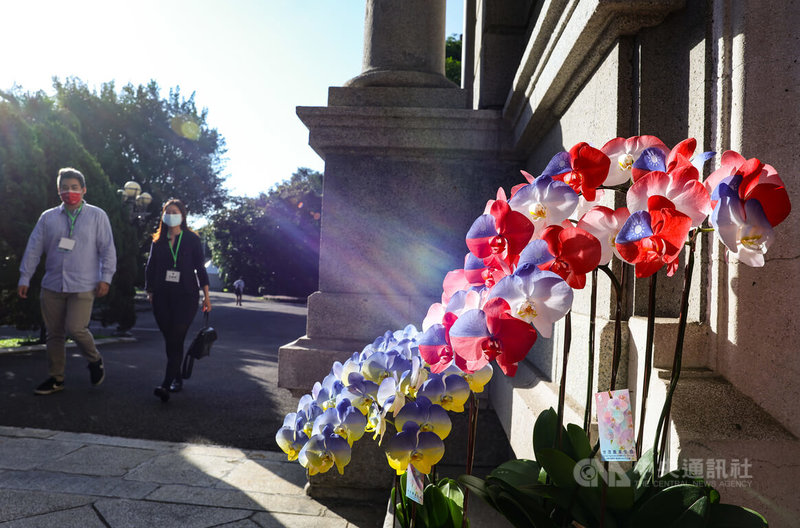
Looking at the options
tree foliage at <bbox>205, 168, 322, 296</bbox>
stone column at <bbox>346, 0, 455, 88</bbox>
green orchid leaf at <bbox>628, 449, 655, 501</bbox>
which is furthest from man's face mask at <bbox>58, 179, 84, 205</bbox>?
tree foliage at <bbox>205, 168, 322, 296</bbox>

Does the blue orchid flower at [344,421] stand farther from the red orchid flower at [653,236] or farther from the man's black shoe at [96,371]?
the man's black shoe at [96,371]

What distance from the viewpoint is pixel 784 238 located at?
134 centimetres

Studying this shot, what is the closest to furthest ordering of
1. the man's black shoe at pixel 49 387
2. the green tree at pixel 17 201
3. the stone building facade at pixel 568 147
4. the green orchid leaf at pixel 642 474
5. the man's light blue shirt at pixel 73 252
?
the green orchid leaf at pixel 642 474 → the stone building facade at pixel 568 147 → the man's light blue shirt at pixel 73 252 → the man's black shoe at pixel 49 387 → the green tree at pixel 17 201

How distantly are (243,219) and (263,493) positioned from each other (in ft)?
118

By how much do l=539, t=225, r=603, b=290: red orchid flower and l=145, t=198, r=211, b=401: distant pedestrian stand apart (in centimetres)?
486

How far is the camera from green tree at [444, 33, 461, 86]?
13.1 metres

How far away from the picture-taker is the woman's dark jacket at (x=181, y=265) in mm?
5320

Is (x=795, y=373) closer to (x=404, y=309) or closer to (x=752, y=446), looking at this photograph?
(x=752, y=446)

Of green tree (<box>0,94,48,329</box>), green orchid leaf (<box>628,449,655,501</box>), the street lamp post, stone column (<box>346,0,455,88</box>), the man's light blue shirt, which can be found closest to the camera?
green orchid leaf (<box>628,449,655,501</box>)

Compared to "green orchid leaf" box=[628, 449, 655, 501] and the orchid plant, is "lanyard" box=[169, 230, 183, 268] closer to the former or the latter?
the orchid plant

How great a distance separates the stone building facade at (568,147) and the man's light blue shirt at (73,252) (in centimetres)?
301

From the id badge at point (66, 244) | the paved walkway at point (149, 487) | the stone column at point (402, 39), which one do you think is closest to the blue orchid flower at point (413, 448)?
the paved walkway at point (149, 487)

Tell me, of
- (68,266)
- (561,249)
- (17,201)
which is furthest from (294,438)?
(17,201)

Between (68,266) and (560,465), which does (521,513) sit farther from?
(68,266)
